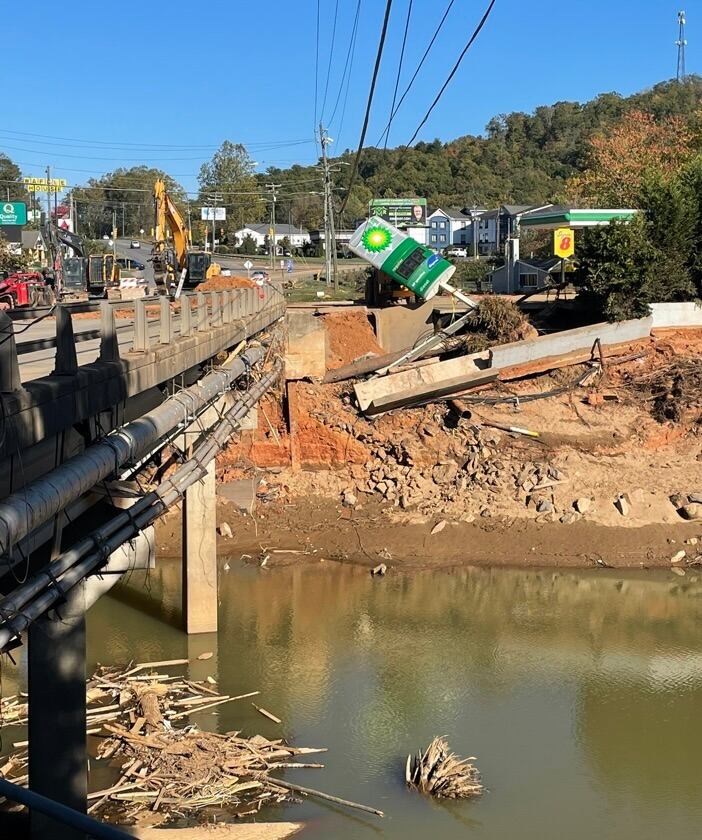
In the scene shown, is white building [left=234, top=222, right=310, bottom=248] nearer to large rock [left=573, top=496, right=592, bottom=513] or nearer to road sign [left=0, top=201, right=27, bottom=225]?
road sign [left=0, top=201, right=27, bottom=225]

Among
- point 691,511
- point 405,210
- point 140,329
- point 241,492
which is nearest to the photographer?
point 140,329

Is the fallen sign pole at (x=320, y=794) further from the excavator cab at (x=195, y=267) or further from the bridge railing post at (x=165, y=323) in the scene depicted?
the excavator cab at (x=195, y=267)

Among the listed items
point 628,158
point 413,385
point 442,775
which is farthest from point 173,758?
point 628,158

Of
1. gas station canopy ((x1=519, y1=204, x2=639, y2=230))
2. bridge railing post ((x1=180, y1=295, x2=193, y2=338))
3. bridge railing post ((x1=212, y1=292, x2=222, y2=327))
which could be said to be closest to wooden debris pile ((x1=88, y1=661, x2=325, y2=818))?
bridge railing post ((x1=180, y1=295, x2=193, y2=338))

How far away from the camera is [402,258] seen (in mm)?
31516

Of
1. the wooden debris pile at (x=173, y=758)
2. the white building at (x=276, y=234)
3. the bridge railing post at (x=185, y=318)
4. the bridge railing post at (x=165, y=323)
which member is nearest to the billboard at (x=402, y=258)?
the bridge railing post at (x=185, y=318)

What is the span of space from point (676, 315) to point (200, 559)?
59.0 feet

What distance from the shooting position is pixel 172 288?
33.4m

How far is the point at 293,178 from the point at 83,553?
138 m

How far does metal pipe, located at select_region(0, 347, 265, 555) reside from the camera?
21.1ft

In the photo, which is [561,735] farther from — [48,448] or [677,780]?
[48,448]

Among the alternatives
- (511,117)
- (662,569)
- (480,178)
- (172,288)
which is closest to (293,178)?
(480,178)

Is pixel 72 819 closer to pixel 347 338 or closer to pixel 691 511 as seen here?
pixel 691 511

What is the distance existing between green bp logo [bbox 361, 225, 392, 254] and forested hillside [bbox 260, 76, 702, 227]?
83507mm
